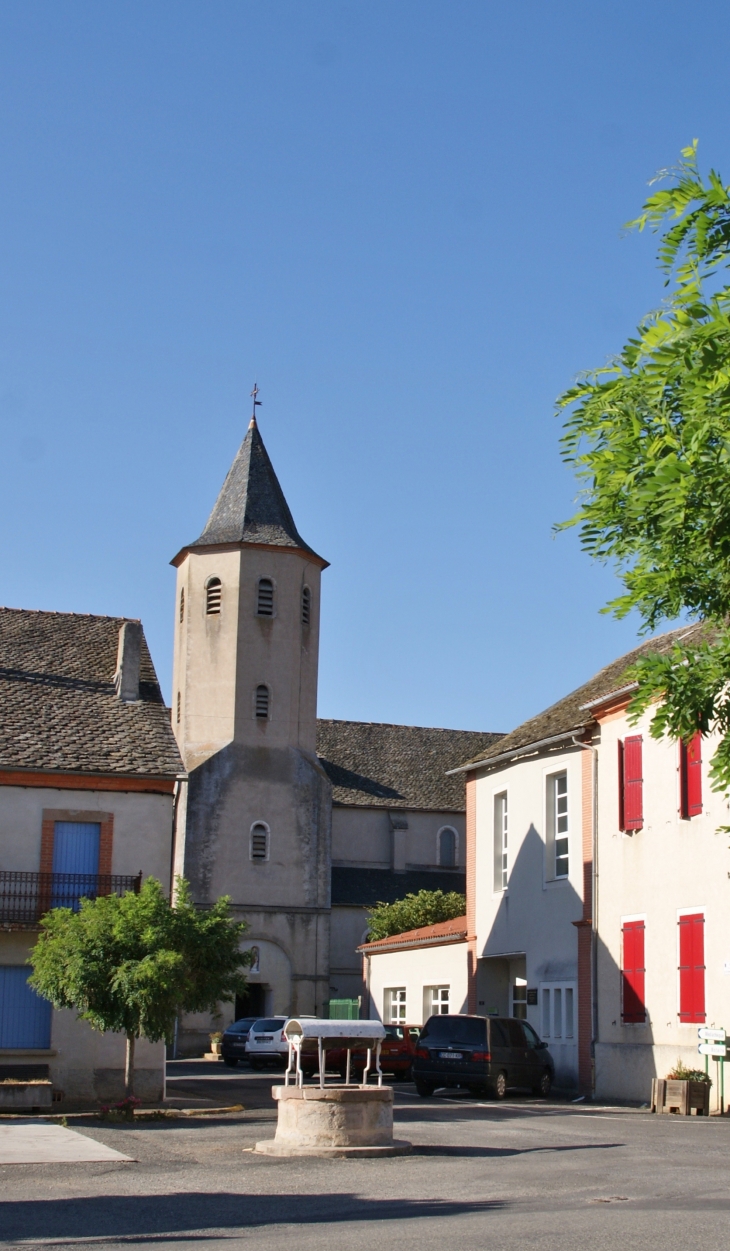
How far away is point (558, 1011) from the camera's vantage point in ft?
94.0

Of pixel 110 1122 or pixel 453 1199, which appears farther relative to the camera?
pixel 110 1122

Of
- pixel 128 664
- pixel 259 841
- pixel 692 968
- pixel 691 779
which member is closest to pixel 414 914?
pixel 259 841

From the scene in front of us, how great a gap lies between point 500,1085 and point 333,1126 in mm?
10602

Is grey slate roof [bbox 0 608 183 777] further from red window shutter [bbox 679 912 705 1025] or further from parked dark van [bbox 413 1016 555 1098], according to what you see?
red window shutter [bbox 679 912 705 1025]

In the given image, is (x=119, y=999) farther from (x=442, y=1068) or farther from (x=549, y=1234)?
(x=549, y=1234)

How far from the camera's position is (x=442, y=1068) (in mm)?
25125

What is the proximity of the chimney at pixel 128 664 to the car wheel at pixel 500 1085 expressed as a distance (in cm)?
1013

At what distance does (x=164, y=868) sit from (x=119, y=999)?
4741mm

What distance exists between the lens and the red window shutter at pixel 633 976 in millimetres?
25094

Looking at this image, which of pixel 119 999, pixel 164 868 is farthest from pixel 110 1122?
pixel 164 868

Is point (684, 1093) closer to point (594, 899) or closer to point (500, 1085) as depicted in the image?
point (500, 1085)

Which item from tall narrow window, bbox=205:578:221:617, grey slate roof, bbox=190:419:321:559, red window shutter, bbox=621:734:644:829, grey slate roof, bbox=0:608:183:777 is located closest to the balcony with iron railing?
grey slate roof, bbox=0:608:183:777

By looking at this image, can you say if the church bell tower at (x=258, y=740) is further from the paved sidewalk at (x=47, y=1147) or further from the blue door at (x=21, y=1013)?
the paved sidewalk at (x=47, y=1147)

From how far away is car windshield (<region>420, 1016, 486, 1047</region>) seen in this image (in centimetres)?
2497
